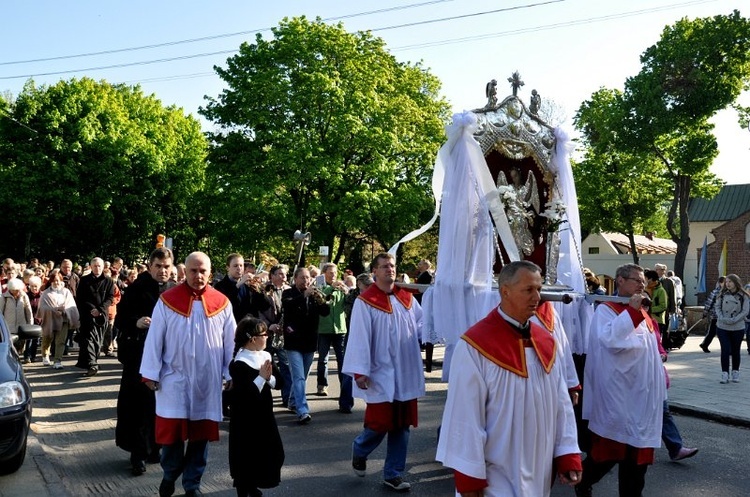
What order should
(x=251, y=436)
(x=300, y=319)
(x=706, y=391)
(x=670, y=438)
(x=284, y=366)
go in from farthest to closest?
1. (x=706, y=391)
2. (x=284, y=366)
3. (x=300, y=319)
4. (x=670, y=438)
5. (x=251, y=436)

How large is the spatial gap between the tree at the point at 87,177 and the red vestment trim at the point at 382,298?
108ft

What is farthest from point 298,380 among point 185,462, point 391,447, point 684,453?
point 684,453

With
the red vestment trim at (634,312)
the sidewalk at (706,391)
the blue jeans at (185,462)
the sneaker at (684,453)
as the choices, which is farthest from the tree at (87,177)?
the red vestment trim at (634,312)

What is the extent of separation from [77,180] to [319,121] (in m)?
13.3

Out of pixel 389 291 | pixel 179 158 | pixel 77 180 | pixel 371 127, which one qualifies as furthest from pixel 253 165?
pixel 389 291

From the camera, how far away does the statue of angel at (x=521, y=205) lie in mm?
7887

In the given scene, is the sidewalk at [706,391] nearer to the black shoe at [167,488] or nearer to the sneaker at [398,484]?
the sneaker at [398,484]

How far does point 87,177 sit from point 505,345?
37318 mm

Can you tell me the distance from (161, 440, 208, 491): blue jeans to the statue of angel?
12.6ft

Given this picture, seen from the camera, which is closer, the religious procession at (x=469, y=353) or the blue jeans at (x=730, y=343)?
the religious procession at (x=469, y=353)

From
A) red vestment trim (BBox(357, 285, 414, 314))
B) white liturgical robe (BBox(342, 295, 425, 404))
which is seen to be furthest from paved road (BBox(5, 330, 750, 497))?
red vestment trim (BBox(357, 285, 414, 314))

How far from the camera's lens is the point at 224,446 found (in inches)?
319

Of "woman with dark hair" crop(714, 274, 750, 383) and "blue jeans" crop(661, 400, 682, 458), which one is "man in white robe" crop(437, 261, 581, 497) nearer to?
"blue jeans" crop(661, 400, 682, 458)

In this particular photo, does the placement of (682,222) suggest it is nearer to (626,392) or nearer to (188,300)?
(626,392)
